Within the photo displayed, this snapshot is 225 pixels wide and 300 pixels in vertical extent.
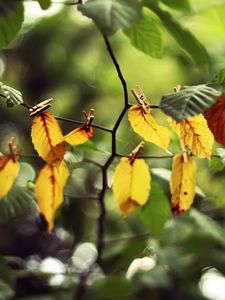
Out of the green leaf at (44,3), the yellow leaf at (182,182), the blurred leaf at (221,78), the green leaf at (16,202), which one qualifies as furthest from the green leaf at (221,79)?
the green leaf at (16,202)

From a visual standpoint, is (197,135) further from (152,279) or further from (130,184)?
(152,279)

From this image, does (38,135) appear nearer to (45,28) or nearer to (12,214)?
(12,214)

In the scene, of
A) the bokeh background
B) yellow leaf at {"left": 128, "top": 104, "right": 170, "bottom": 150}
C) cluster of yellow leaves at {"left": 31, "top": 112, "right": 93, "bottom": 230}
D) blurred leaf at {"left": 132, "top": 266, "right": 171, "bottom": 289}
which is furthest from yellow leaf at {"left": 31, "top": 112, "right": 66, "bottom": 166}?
blurred leaf at {"left": 132, "top": 266, "right": 171, "bottom": 289}

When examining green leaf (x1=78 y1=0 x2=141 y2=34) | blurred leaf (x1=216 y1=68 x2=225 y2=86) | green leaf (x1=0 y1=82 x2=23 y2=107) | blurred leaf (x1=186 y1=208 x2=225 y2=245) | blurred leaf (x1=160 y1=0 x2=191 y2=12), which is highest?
green leaf (x1=78 y1=0 x2=141 y2=34)

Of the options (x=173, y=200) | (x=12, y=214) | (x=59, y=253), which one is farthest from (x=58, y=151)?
(x=59, y=253)

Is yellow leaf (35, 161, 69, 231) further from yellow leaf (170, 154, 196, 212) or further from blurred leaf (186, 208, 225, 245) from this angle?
blurred leaf (186, 208, 225, 245)

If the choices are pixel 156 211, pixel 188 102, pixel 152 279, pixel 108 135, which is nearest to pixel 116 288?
pixel 152 279
